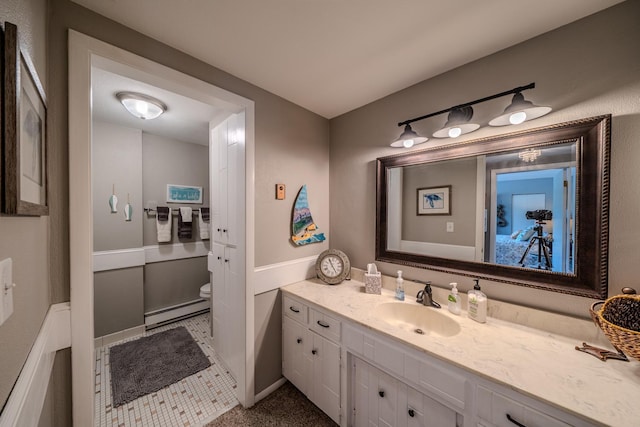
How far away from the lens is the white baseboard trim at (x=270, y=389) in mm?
1716

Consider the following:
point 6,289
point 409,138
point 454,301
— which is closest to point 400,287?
point 454,301

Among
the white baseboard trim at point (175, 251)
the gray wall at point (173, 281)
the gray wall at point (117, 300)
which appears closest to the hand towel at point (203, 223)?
the white baseboard trim at point (175, 251)

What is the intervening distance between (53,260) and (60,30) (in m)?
1.01

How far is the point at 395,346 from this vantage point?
116 cm

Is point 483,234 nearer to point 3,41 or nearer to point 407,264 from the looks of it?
point 407,264

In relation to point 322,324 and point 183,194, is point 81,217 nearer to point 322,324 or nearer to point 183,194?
point 322,324

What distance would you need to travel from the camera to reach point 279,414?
5.26ft

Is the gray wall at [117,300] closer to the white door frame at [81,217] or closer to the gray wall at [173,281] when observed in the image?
the gray wall at [173,281]

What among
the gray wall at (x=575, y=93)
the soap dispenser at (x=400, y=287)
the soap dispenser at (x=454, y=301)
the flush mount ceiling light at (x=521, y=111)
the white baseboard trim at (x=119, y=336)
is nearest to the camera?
the gray wall at (x=575, y=93)

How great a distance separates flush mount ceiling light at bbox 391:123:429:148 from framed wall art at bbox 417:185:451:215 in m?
0.34

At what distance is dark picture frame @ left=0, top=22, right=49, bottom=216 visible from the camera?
49 centimetres

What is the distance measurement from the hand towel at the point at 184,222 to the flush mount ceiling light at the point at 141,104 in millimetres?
1271

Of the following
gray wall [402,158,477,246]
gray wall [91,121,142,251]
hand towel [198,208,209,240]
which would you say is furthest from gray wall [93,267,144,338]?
gray wall [402,158,477,246]

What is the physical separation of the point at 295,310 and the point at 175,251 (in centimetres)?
210
